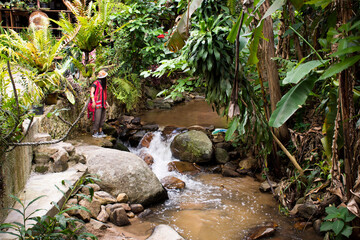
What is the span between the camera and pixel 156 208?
199 inches

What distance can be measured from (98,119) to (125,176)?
2.84m

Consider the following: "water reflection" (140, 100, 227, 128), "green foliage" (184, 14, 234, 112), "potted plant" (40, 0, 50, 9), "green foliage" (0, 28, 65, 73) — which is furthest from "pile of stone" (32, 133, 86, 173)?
"potted plant" (40, 0, 50, 9)

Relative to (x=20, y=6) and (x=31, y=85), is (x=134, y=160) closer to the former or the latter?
(x=31, y=85)

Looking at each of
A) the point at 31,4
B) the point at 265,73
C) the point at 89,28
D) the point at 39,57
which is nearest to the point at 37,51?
the point at 39,57

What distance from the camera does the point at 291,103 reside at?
2988 mm

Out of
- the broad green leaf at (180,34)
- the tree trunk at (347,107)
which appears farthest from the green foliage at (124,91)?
the tree trunk at (347,107)

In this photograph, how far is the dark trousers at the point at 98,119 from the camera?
289 inches

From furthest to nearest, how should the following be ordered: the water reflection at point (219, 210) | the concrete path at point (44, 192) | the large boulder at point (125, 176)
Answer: the large boulder at point (125, 176)
the water reflection at point (219, 210)
the concrete path at point (44, 192)

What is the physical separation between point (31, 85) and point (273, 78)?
3.80m

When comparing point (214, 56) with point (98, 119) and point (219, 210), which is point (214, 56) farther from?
point (98, 119)

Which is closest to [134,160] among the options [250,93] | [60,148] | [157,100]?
[60,148]

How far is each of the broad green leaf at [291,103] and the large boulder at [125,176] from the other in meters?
2.74

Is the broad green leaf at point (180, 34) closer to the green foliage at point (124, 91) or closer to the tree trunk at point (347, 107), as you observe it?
the tree trunk at point (347, 107)

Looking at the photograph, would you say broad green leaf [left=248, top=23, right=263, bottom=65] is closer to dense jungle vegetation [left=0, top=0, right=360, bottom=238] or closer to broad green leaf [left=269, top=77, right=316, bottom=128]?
dense jungle vegetation [left=0, top=0, right=360, bottom=238]
